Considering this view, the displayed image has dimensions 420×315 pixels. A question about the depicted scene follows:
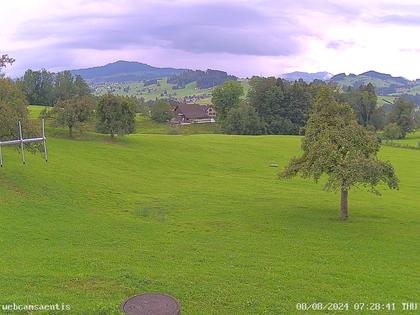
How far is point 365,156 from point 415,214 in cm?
1055

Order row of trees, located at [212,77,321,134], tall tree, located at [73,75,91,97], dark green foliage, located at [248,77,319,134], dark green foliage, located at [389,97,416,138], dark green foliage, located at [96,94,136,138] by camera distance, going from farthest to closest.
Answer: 1. tall tree, located at [73,75,91,97]
2. dark green foliage, located at [389,97,416,138]
3. dark green foliage, located at [248,77,319,134]
4. row of trees, located at [212,77,321,134]
5. dark green foliage, located at [96,94,136,138]

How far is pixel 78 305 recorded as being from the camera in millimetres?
17359

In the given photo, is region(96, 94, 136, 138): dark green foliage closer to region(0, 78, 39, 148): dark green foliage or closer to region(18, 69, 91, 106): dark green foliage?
region(0, 78, 39, 148): dark green foliage

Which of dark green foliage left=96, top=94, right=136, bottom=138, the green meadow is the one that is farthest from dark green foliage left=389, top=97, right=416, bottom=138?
dark green foliage left=96, top=94, right=136, bottom=138

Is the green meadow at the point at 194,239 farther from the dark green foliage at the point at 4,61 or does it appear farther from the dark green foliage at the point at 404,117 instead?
the dark green foliage at the point at 404,117

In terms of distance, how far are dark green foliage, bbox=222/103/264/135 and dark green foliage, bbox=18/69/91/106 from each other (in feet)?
174

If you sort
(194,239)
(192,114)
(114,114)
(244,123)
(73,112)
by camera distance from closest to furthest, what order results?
(194,239) < (73,112) < (114,114) < (244,123) < (192,114)

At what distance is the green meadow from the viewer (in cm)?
1989

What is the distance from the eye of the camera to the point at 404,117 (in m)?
150

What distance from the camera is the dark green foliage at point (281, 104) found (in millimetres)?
141875

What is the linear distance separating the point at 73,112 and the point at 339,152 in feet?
159

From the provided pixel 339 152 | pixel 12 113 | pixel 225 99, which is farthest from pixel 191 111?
pixel 339 152

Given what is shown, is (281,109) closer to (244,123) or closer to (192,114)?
(244,123)

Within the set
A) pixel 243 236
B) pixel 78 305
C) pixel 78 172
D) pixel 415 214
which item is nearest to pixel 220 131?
pixel 78 172
